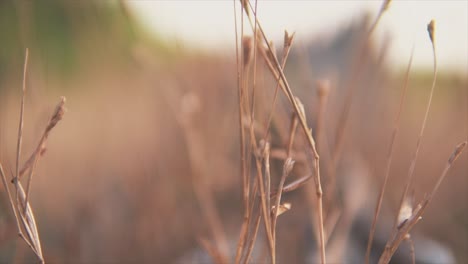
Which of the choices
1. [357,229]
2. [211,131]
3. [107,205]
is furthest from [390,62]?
[107,205]

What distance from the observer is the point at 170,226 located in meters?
1.06

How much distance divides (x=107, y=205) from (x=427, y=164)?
941 millimetres

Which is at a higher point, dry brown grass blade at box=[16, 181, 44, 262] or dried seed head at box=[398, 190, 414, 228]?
dry brown grass blade at box=[16, 181, 44, 262]

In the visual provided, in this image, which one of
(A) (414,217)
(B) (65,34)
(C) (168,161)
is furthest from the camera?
(B) (65,34)

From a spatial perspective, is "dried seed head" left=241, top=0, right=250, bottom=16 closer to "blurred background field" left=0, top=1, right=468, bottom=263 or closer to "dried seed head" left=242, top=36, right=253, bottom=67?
"dried seed head" left=242, top=36, right=253, bottom=67

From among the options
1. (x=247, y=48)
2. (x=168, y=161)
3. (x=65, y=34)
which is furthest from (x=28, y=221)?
(x=65, y=34)

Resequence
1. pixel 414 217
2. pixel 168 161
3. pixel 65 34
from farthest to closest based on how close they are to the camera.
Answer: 1. pixel 65 34
2. pixel 168 161
3. pixel 414 217

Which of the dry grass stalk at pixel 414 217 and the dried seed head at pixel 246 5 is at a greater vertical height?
the dried seed head at pixel 246 5

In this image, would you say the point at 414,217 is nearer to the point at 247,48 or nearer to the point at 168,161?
the point at 247,48

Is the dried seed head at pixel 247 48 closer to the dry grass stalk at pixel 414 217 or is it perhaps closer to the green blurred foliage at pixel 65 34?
the dry grass stalk at pixel 414 217

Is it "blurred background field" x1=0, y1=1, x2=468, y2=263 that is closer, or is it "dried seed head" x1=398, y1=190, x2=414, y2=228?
"dried seed head" x1=398, y1=190, x2=414, y2=228

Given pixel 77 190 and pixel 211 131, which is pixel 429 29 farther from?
pixel 77 190

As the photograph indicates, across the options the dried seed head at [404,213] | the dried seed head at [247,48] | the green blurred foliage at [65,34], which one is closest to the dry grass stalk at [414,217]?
the dried seed head at [404,213]

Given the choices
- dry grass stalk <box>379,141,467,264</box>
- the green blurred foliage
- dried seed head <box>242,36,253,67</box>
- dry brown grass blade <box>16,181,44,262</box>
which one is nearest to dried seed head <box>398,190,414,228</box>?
dry grass stalk <box>379,141,467,264</box>
